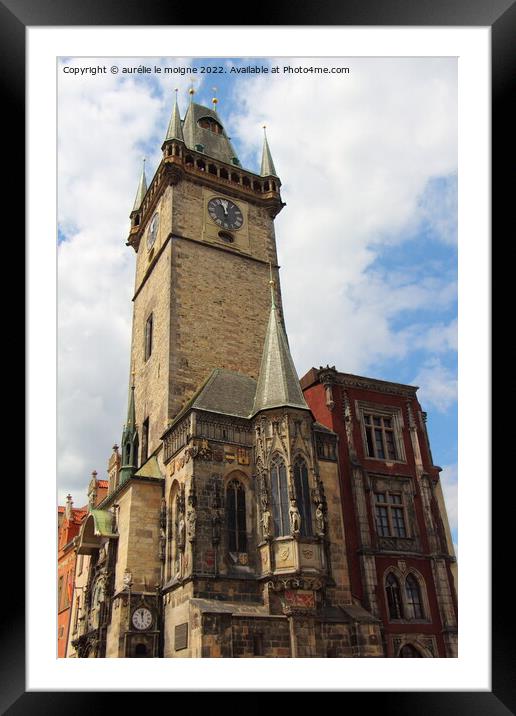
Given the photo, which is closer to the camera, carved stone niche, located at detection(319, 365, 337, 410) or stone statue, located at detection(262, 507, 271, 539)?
stone statue, located at detection(262, 507, 271, 539)

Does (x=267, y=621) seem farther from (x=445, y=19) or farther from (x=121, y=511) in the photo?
(x=445, y=19)

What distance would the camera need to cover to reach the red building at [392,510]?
693 inches

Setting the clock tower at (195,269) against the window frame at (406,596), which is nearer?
the window frame at (406,596)

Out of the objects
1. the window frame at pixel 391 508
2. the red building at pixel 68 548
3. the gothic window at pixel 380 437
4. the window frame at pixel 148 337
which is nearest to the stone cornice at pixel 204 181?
the window frame at pixel 148 337

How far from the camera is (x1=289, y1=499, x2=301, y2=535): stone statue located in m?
15.8

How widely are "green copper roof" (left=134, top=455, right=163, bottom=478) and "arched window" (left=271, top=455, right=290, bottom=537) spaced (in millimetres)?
3843

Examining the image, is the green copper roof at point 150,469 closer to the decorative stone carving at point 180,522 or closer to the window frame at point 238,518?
the decorative stone carving at point 180,522

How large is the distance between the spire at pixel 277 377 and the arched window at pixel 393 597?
5.49 meters

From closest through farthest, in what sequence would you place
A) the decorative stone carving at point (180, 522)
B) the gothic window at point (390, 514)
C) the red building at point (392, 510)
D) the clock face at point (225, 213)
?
the decorative stone carving at point (180, 522), the red building at point (392, 510), the gothic window at point (390, 514), the clock face at point (225, 213)

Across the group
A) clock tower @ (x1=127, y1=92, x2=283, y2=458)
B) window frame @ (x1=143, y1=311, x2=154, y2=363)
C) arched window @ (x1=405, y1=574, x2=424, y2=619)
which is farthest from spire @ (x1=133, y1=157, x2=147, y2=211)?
arched window @ (x1=405, y1=574, x2=424, y2=619)

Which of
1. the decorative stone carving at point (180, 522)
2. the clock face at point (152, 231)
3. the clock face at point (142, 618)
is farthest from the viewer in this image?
the clock face at point (152, 231)

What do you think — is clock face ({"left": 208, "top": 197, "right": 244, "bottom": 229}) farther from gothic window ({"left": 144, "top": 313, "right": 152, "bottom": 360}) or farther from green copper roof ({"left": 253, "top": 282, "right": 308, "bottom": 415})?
green copper roof ({"left": 253, "top": 282, "right": 308, "bottom": 415})

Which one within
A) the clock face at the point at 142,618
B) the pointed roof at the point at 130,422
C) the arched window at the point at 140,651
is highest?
the pointed roof at the point at 130,422
